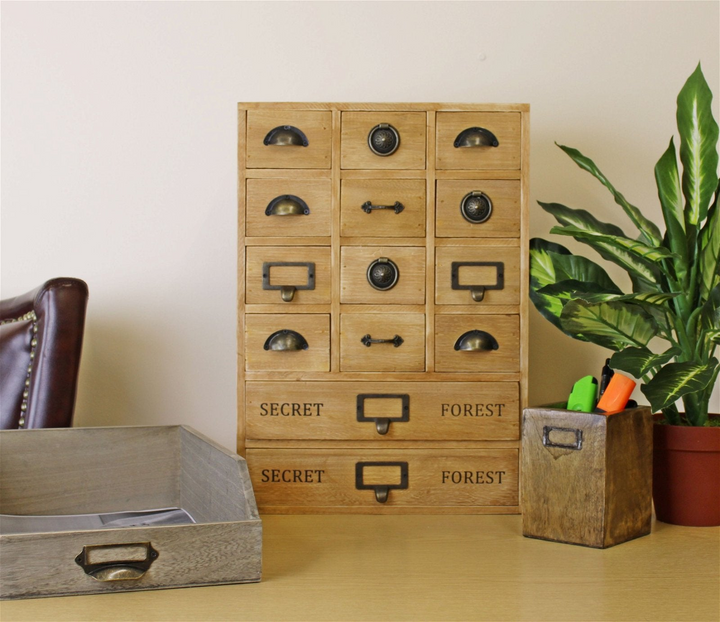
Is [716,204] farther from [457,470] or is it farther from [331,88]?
[331,88]

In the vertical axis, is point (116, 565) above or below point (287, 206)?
below

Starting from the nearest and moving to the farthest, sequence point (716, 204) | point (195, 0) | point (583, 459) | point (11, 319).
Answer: point (583, 459) < point (716, 204) < point (11, 319) < point (195, 0)

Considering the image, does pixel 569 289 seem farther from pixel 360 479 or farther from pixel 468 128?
pixel 360 479

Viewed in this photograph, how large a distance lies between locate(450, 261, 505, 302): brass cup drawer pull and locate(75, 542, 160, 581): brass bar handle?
679mm

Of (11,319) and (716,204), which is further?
(11,319)

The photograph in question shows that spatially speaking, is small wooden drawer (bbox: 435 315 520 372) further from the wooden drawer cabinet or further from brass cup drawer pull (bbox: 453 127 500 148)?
brass cup drawer pull (bbox: 453 127 500 148)

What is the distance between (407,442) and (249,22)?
3.28 ft

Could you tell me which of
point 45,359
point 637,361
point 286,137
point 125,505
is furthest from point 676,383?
point 45,359

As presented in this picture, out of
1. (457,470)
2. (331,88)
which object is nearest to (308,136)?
(331,88)

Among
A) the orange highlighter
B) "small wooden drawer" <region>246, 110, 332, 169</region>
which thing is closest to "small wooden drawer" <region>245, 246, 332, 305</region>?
"small wooden drawer" <region>246, 110, 332, 169</region>

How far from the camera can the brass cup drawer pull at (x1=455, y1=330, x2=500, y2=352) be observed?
1.28 m

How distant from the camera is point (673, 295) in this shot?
1.19 metres

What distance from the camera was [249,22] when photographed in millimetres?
1626

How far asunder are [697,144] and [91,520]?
4.05ft
